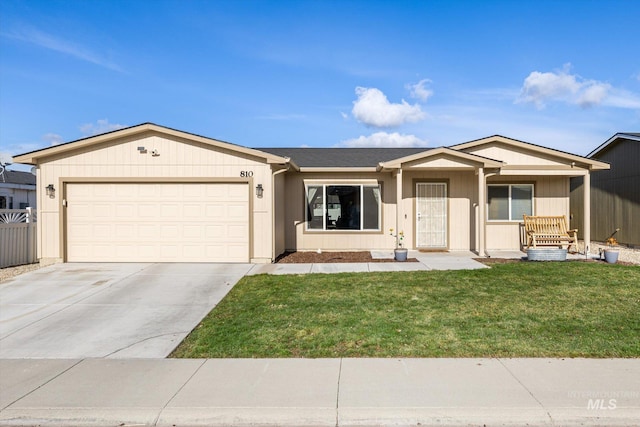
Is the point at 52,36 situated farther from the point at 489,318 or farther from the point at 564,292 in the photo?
the point at 564,292

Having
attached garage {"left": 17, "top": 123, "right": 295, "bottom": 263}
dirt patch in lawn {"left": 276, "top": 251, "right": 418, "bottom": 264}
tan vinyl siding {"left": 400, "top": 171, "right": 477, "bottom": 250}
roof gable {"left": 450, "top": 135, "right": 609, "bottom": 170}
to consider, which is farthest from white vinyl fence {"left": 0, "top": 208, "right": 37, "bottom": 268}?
roof gable {"left": 450, "top": 135, "right": 609, "bottom": 170}

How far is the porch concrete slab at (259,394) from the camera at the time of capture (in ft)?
11.9

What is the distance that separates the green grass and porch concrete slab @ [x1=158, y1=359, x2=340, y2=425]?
1.14 ft

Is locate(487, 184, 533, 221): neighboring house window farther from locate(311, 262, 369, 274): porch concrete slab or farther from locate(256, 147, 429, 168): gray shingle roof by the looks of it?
locate(311, 262, 369, 274): porch concrete slab

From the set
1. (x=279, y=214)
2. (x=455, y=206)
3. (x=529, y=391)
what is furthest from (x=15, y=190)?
(x=529, y=391)

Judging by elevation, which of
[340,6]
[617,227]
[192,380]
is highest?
[340,6]

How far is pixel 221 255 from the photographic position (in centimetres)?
1152

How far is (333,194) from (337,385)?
399 inches

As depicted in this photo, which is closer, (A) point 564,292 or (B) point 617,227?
(A) point 564,292

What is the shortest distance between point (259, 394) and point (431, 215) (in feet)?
36.2

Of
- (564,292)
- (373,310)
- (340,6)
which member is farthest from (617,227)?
(373,310)

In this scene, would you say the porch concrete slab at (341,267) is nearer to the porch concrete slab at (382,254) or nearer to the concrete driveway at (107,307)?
the porch concrete slab at (382,254)

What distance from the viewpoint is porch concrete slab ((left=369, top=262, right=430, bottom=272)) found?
10223 mm

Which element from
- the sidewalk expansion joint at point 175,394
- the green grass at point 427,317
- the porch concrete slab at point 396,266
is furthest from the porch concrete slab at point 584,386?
the porch concrete slab at point 396,266
